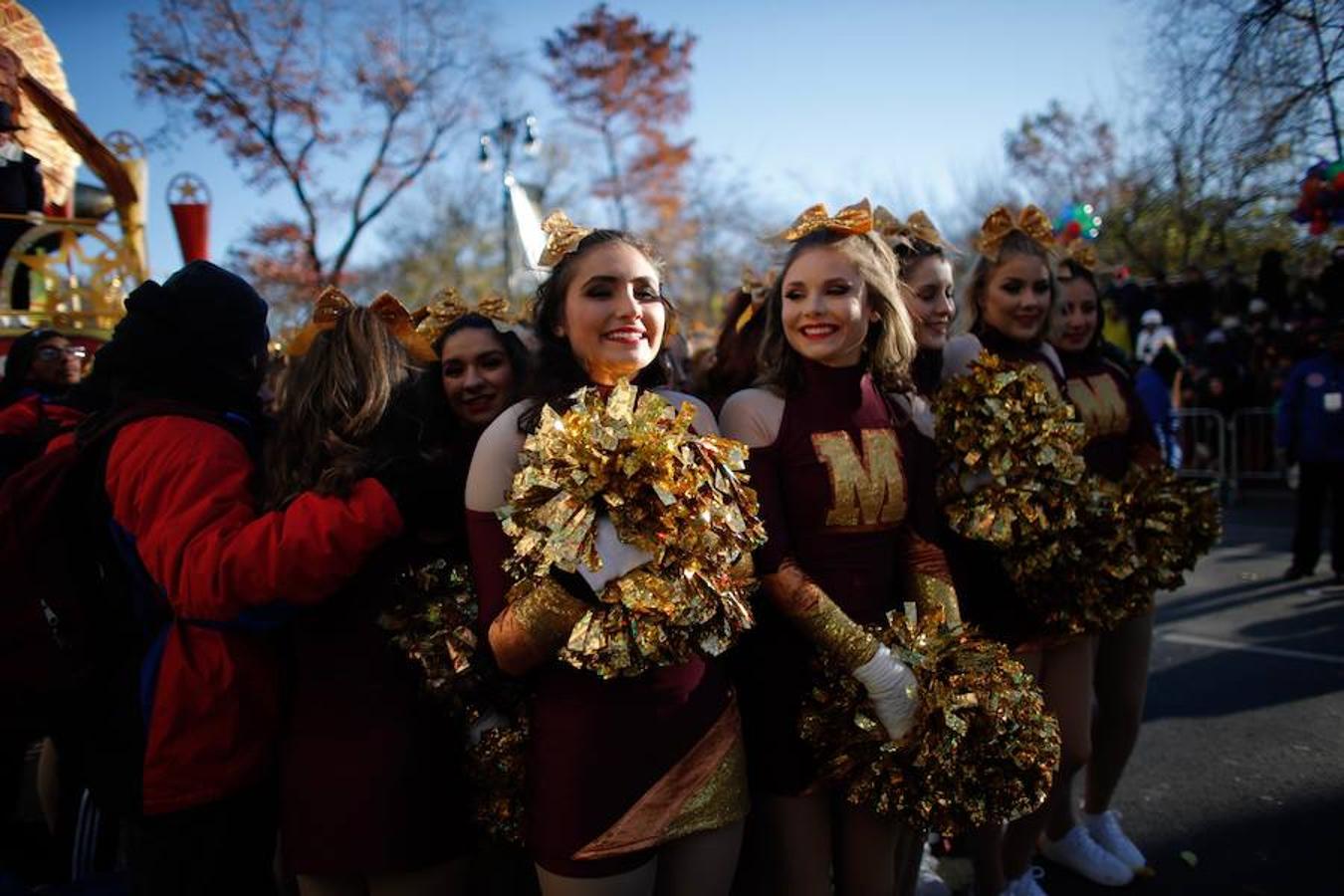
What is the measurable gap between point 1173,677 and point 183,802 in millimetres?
5548

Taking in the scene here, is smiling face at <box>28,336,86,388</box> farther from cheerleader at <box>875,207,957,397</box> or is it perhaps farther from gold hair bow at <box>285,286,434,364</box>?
cheerleader at <box>875,207,957,397</box>

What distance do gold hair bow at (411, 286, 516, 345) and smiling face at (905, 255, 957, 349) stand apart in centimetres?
154

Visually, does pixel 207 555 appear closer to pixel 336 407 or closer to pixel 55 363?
pixel 336 407

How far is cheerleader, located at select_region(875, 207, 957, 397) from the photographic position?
3322 mm

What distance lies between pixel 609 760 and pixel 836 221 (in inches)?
61.4

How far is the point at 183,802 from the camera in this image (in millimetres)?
2057

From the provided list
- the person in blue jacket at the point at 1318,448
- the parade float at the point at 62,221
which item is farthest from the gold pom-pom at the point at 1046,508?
the person in blue jacket at the point at 1318,448

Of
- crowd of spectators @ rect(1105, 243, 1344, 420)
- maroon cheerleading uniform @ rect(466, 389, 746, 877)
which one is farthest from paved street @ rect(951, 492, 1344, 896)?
crowd of spectators @ rect(1105, 243, 1344, 420)

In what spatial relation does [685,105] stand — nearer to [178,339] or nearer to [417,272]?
[417,272]

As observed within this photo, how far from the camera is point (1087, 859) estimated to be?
11.2 feet

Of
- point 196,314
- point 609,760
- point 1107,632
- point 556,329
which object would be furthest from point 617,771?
point 1107,632

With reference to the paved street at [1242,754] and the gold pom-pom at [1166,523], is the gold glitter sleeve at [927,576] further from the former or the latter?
the paved street at [1242,754]

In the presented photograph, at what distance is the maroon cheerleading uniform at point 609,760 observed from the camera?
6.25 ft

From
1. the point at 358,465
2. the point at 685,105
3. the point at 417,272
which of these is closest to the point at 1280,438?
the point at 358,465
